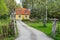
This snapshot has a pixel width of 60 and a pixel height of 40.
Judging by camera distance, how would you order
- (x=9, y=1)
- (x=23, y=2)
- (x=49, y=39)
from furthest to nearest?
(x=23, y=2) → (x=9, y=1) → (x=49, y=39)

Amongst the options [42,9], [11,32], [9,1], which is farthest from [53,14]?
[11,32]

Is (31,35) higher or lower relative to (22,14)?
higher

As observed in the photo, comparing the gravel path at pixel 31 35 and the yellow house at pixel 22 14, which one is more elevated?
the gravel path at pixel 31 35

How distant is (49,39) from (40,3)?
3236cm

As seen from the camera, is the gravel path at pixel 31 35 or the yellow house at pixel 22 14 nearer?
the gravel path at pixel 31 35

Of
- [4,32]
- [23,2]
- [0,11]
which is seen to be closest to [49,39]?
[4,32]

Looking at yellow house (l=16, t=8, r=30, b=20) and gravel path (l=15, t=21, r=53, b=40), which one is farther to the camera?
yellow house (l=16, t=8, r=30, b=20)

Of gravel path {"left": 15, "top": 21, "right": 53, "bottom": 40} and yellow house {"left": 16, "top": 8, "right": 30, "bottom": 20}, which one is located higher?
gravel path {"left": 15, "top": 21, "right": 53, "bottom": 40}

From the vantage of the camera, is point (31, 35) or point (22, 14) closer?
point (31, 35)

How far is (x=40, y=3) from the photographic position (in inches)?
1948

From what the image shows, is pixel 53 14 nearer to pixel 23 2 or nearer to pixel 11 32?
pixel 11 32

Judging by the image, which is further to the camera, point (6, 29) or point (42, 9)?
point (42, 9)

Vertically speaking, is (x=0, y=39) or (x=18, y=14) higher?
(x=0, y=39)

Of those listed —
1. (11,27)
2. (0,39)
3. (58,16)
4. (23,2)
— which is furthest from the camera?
(23,2)
